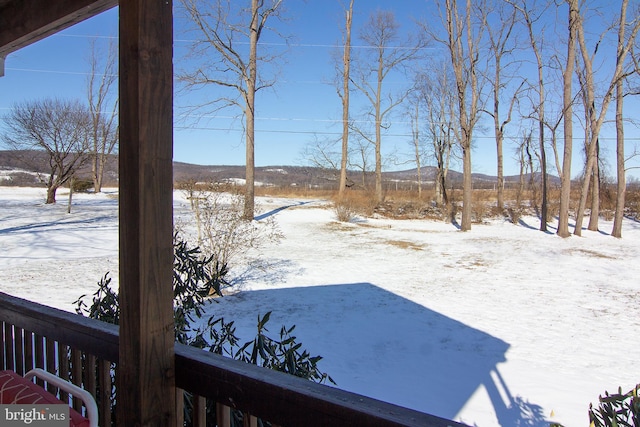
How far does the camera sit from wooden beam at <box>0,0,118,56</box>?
4.48 feet

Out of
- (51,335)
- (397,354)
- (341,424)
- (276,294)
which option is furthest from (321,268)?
(341,424)

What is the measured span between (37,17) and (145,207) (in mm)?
1108

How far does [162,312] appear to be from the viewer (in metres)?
1.11

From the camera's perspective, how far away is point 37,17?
1602mm

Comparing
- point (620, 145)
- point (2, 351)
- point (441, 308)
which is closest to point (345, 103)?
point (620, 145)

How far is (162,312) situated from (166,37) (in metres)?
0.73

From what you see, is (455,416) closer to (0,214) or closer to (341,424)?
(341,424)

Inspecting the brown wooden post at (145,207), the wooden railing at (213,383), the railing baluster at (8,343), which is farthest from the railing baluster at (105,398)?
the railing baluster at (8,343)

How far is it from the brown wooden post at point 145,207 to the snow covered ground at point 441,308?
2797 millimetres

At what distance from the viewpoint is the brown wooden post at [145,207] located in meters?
1.06

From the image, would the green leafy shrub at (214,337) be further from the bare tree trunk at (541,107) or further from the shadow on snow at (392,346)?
the bare tree trunk at (541,107)

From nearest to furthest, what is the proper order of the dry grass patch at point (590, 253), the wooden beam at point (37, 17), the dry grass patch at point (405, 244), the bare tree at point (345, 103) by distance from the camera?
the wooden beam at point (37, 17) < the dry grass patch at point (590, 253) < the dry grass patch at point (405, 244) < the bare tree at point (345, 103)

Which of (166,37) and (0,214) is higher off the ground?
(166,37)

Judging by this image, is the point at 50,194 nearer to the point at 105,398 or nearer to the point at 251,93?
the point at 251,93
